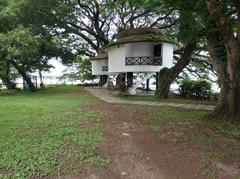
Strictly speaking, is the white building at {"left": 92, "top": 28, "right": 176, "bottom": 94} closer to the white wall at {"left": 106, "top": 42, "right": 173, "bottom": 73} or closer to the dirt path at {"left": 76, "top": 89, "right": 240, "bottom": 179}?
the white wall at {"left": 106, "top": 42, "right": 173, "bottom": 73}

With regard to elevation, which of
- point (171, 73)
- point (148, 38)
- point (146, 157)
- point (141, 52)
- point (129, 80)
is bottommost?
point (146, 157)

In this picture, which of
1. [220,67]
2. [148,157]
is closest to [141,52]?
[220,67]

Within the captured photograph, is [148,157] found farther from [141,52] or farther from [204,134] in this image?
[141,52]

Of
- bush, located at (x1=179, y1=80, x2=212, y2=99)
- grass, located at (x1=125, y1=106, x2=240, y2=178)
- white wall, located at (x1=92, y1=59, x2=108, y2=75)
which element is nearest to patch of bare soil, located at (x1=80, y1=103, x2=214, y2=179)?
grass, located at (x1=125, y1=106, x2=240, y2=178)

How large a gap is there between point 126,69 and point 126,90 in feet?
7.17

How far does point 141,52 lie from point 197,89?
5.19 meters

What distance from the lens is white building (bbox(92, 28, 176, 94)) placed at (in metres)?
16.2

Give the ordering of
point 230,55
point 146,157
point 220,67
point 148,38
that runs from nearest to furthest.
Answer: point 146,157
point 230,55
point 220,67
point 148,38

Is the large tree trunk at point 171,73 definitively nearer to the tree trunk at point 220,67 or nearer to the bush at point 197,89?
the bush at point 197,89

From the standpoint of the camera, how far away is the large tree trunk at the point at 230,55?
222 inches

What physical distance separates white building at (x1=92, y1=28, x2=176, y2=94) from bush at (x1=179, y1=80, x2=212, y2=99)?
241 cm

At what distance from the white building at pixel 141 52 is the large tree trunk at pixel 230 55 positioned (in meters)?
9.23

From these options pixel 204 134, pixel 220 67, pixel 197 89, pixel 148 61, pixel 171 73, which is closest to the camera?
pixel 204 134

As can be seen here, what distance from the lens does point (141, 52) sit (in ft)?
56.0
